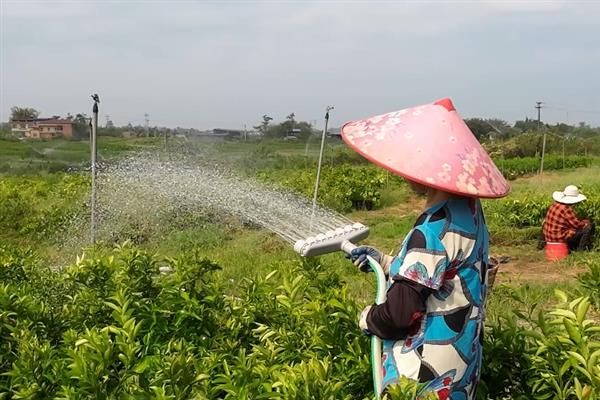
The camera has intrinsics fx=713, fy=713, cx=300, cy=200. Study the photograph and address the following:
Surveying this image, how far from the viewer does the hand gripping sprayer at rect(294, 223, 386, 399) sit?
2043mm

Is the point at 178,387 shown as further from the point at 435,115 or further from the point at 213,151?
the point at 213,151

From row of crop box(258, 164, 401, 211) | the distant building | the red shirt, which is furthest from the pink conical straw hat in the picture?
row of crop box(258, 164, 401, 211)

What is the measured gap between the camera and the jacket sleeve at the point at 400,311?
1.87m

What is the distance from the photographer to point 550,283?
7086 millimetres

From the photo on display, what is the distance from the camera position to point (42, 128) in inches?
522

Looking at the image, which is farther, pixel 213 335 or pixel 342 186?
pixel 342 186

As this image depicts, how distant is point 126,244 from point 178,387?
1153 mm

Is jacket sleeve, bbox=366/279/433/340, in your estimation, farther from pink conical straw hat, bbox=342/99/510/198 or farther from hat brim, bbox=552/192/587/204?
hat brim, bbox=552/192/587/204

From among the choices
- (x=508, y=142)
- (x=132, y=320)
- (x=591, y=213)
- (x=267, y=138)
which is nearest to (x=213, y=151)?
(x=267, y=138)

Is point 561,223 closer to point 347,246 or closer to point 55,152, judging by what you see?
point 347,246

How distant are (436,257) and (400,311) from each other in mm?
172

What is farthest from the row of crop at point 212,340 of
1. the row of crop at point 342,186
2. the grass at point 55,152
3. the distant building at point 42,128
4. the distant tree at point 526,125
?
the distant tree at point 526,125

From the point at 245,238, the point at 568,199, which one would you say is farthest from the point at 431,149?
the point at 245,238

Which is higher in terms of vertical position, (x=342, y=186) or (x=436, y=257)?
(x=436, y=257)
